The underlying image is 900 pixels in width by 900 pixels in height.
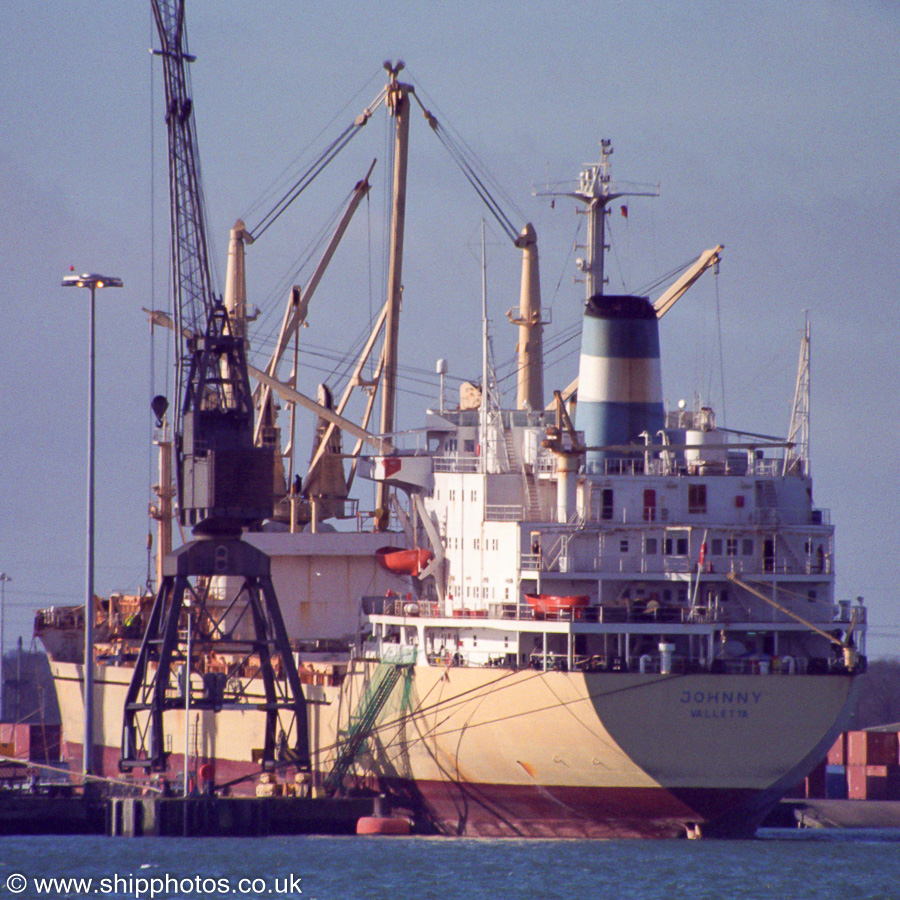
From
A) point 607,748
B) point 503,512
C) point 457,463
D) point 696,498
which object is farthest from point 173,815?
point 696,498

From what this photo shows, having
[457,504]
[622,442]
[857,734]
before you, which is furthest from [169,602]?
[857,734]

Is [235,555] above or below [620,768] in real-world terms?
above

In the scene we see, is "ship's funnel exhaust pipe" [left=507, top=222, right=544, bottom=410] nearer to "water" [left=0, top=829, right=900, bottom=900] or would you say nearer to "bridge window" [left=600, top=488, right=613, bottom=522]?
"bridge window" [left=600, top=488, right=613, bottom=522]

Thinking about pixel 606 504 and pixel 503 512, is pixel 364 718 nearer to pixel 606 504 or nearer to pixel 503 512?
pixel 503 512

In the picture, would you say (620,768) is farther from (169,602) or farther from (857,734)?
(857,734)

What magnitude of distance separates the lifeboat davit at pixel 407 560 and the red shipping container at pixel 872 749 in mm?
29185

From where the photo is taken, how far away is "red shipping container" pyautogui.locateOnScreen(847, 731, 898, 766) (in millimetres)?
95625

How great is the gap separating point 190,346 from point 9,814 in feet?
53.0

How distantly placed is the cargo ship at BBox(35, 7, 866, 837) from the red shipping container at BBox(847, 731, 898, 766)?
27311mm

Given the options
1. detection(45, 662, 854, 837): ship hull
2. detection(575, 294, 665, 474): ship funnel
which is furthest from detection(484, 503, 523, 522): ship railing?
detection(45, 662, 854, 837): ship hull

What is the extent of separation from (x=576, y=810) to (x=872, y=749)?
118 ft

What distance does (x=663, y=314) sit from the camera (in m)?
77.5

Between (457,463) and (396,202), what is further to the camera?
(396,202)

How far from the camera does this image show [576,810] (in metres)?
63.2
